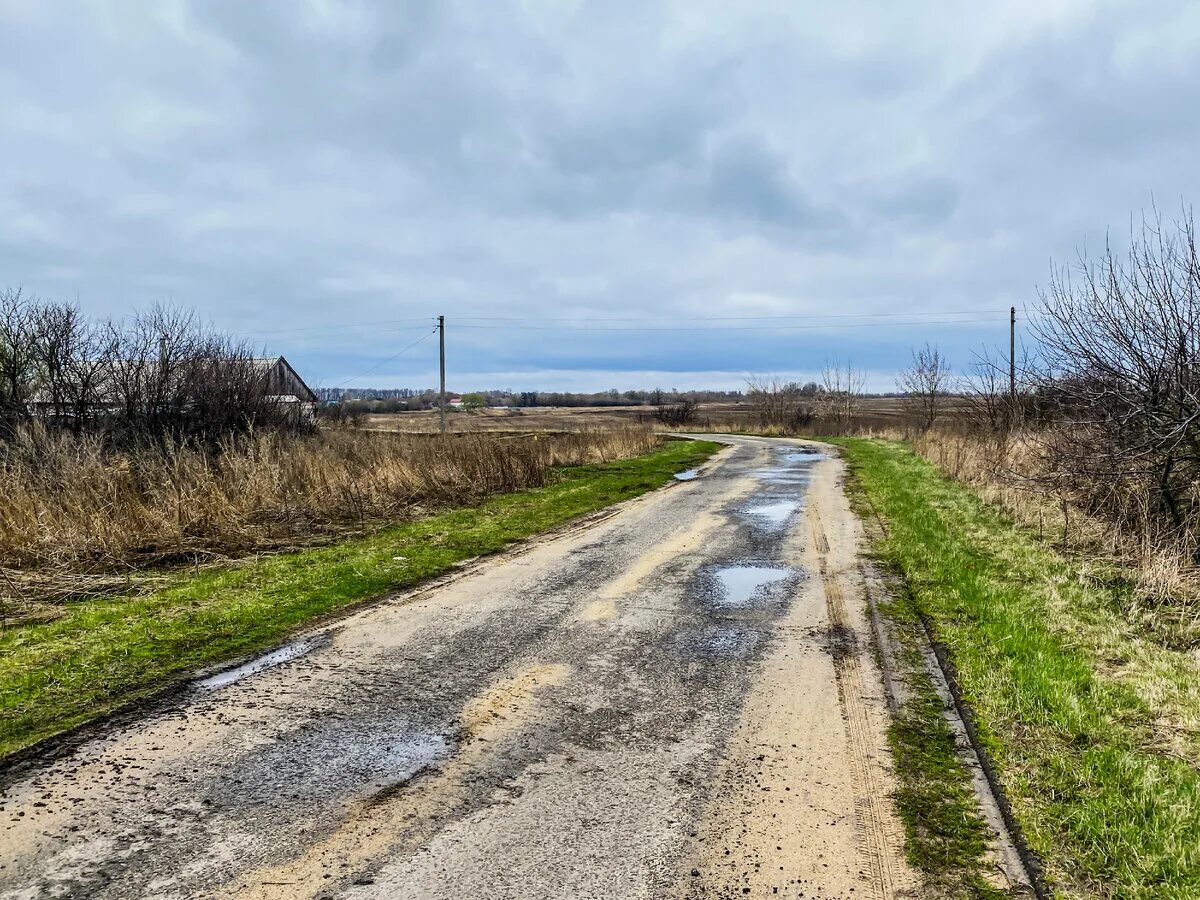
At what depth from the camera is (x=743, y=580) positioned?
25.3ft

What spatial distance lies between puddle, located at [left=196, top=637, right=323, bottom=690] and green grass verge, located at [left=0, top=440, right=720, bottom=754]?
22 centimetres

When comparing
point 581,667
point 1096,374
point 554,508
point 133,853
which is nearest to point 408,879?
point 133,853

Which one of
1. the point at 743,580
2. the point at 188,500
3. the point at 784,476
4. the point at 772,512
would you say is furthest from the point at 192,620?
the point at 784,476

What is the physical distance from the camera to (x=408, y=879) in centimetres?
272

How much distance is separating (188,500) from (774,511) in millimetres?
9063

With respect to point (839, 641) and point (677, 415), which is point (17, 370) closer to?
point (839, 641)

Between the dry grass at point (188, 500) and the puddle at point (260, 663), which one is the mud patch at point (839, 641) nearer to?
the puddle at point (260, 663)

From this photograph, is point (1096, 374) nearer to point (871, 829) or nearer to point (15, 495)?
point (871, 829)

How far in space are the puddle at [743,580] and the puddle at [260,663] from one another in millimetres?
3585

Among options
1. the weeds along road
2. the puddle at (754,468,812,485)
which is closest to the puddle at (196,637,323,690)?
the weeds along road

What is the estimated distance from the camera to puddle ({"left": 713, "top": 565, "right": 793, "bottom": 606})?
6977mm

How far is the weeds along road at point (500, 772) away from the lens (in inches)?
109

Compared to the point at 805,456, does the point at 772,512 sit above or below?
below

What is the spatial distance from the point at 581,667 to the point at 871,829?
93.3 inches
